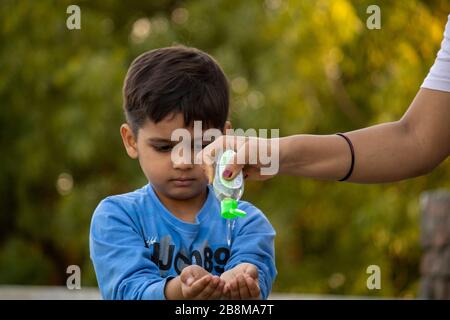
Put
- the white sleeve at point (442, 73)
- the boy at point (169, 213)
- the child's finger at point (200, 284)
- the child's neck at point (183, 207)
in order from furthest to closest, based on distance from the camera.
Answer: the white sleeve at point (442, 73)
the child's neck at point (183, 207)
the boy at point (169, 213)
the child's finger at point (200, 284)

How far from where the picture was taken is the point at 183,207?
10.6ft

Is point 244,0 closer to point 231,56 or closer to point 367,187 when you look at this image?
point 231,56

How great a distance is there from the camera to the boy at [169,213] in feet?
10.2

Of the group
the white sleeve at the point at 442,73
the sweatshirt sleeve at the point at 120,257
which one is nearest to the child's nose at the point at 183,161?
the sweatshirt sleeve at the point at 120,257

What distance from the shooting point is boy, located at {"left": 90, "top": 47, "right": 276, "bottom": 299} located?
3.10 metres

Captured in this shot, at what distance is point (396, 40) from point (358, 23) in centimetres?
43

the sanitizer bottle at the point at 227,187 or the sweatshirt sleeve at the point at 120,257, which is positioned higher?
the sanitizer bottle at the point at 227,187

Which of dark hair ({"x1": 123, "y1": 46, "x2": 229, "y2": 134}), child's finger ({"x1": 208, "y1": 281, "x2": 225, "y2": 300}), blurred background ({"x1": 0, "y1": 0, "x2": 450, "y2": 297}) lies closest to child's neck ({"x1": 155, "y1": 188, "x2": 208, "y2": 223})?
dark hair ({"x1": 123, "y1": 46, "x2": 229, "y2": 134})

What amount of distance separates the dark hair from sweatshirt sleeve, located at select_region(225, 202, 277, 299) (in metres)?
0.34

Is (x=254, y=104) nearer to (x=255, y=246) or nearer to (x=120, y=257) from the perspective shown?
(x=255, y=246)

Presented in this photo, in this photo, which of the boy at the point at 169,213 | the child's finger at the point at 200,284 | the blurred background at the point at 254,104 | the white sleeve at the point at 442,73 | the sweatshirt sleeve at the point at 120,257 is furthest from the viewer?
the blurred background at the point at 254,104

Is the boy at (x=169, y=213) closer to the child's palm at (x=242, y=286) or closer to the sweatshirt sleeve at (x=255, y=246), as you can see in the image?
the sweatshirt sleeve at (x=255, y=246)

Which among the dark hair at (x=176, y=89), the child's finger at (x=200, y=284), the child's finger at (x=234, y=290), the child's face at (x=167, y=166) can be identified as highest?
the dark hair at (x=176, y=89)

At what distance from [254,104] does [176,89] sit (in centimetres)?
581
